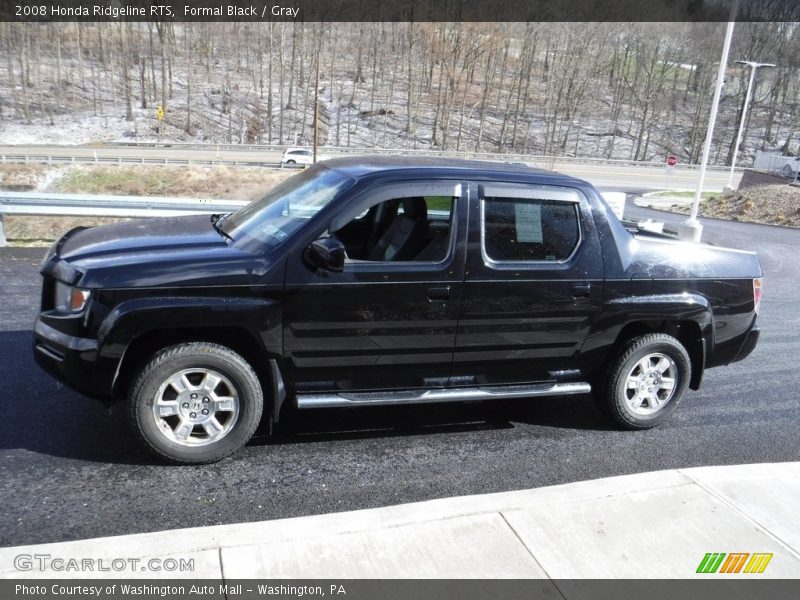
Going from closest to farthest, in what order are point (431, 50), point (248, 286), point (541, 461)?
point (248, 286) < point (541, 461) < point (431, 50)

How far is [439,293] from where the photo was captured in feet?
14.0

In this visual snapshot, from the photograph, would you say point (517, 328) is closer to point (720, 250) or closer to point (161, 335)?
point (720, 250)

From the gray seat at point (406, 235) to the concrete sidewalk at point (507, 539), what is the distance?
5.21 ft

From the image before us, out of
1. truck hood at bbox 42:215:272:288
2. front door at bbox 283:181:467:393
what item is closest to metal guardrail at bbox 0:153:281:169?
truck hood at bbox 42:215:272:288

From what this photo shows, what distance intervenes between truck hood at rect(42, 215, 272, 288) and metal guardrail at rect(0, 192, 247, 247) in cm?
543

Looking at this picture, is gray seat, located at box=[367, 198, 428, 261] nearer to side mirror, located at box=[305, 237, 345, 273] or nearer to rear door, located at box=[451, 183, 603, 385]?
rear door, located at box=[451, 183, 603, 385]

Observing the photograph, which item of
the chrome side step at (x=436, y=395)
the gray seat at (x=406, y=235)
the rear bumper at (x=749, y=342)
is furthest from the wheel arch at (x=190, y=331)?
the rear bumper at (x=749, y=342)

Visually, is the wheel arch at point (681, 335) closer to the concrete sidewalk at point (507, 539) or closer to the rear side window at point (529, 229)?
the rear side window at point (529, 229)

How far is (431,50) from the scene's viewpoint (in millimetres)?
75500

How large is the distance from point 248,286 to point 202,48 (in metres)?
83.6

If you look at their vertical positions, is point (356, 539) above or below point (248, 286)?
below

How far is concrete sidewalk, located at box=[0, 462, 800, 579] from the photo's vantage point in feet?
10.2

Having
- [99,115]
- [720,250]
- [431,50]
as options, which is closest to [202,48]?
[99,115]

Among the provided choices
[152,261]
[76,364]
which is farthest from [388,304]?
[76,364]
